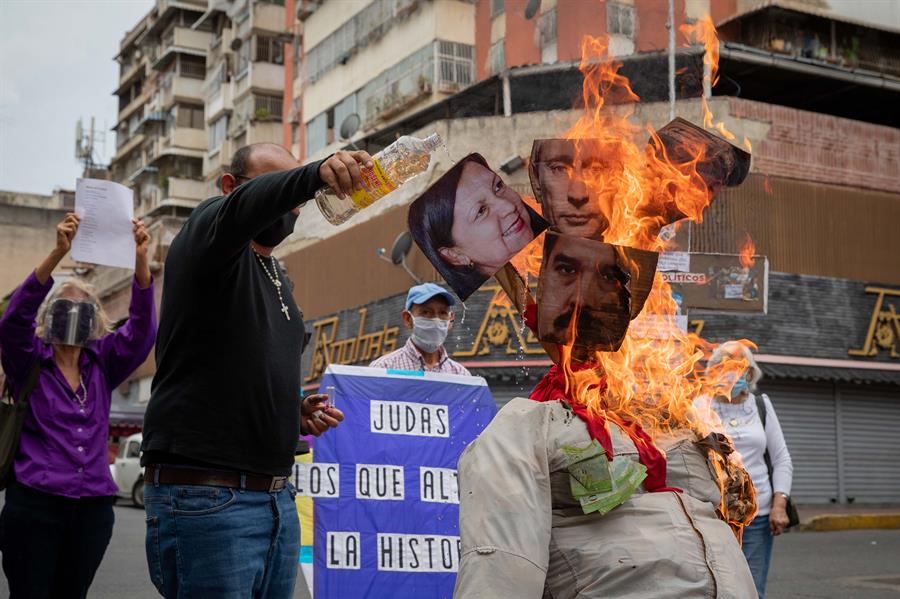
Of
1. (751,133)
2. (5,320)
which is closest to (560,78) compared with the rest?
(751,133)

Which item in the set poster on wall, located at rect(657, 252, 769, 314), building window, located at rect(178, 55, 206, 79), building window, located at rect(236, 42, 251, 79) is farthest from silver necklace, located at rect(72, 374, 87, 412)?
building window, located at rect(178, 55, 206, 79)

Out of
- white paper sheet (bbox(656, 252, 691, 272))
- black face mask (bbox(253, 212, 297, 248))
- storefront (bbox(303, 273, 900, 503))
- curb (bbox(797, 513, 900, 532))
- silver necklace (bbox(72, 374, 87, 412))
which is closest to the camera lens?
black face mask (bbox(253, 212, 297, 248))

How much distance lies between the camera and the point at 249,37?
50.8 m

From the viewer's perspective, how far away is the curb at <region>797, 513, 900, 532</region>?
18953 millimetres

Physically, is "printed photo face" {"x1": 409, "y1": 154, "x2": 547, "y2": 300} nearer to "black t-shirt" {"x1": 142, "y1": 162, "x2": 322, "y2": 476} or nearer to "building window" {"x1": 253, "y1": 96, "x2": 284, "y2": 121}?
"black t-shirt" {"x1": 142, "y1": 162, "x2": 322, "y2": 476}

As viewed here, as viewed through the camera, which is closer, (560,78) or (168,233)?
(560,78)

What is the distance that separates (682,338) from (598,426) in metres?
0.68

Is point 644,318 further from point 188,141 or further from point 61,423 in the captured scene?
point 188,141

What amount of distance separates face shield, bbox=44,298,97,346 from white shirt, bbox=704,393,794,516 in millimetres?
3401

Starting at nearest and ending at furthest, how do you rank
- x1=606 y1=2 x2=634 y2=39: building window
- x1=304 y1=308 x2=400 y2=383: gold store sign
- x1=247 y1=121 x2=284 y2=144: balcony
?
1. x1=606 y1=2 x2=634 y2=39: building window
2. x1=304 y1=308 x2=400 y2=383: gold store sign
3. x1=247 y1=121 x2=284 y2=144: balcony

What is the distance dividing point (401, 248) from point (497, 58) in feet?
23.1

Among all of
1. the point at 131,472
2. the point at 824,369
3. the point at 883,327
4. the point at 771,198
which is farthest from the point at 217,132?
the point at 824,369

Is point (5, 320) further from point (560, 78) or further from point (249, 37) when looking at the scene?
point (249, 37)

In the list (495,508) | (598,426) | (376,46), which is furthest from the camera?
(376,46)
